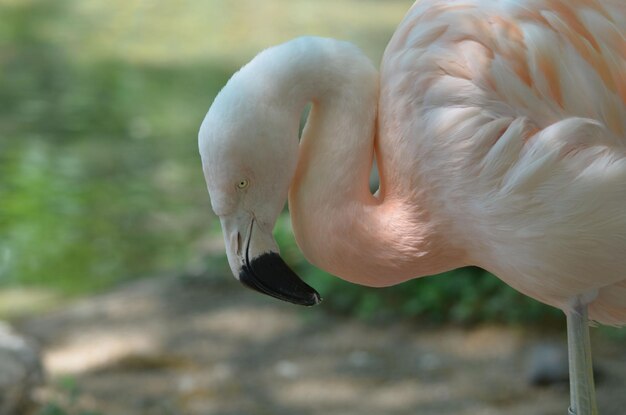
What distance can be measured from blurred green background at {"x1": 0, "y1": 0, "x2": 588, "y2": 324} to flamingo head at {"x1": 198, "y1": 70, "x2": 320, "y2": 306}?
2.59 m

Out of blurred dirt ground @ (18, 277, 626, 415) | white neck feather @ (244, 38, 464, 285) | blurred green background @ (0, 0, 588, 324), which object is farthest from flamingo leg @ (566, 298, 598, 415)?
blurred green background @ (0, 0, 588, 324)

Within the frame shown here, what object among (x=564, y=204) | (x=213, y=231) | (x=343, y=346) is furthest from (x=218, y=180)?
(x=213, y=231)

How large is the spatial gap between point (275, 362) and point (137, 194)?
91.5 inches

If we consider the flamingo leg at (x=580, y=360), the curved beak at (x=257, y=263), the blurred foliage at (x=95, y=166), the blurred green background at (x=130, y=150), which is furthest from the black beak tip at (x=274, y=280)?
the blurred foliage at (x=95, y=166)

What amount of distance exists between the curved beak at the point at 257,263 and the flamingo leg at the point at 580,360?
670 millimetres

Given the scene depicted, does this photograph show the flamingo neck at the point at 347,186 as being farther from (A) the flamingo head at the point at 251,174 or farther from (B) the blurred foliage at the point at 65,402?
(B) the blurred foliage at the point at 65,402

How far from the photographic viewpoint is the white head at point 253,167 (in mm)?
2336

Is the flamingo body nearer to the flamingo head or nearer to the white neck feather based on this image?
the white neck feather

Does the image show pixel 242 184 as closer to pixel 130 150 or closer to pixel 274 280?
pixel 274 280

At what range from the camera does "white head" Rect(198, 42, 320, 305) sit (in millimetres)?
2336

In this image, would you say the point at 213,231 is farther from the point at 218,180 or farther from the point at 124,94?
the point at 218,180

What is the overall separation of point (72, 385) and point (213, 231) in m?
2.15

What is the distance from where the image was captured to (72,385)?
13.7 feet

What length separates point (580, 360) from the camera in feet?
8.34
